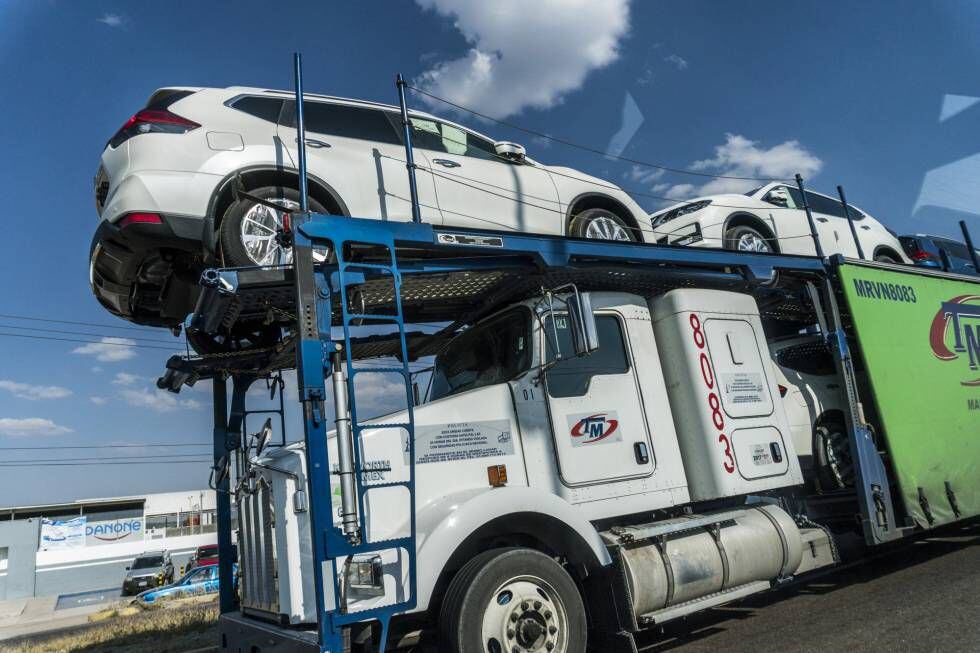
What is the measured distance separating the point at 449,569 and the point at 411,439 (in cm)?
94

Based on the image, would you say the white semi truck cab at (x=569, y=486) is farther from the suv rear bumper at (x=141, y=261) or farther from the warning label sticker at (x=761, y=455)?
the suv rear bumper at (x=141, y=261)

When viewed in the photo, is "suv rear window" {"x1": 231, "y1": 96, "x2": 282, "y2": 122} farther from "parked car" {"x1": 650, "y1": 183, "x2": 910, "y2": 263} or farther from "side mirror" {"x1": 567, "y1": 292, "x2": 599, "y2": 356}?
"parked car" {"x1": 650, "y1": 183, "x2": 910, "y2": 263}

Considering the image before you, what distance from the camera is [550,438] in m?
4.51

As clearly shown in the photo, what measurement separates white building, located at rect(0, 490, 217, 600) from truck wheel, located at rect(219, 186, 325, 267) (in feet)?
127

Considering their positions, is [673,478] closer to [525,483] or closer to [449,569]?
[525,483]

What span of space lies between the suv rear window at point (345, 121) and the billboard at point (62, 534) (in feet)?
135

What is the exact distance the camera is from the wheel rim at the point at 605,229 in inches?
271

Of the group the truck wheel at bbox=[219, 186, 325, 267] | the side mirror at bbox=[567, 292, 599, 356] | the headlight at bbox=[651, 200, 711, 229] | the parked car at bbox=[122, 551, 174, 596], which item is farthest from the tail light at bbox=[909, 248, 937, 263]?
the parked car at bbox=[122, 551, 174, 596]

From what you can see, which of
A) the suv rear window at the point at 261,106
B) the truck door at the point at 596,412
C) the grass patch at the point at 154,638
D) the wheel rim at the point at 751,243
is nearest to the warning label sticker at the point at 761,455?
the truck door at the point at 596,412

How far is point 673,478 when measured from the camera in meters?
4.98

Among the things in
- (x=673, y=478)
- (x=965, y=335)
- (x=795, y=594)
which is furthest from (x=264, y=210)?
(x=965, y=335)

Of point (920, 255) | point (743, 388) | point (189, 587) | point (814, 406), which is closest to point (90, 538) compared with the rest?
point (189, 587)

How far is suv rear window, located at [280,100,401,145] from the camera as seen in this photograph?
534cm

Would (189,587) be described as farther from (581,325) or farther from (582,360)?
(581,325)
